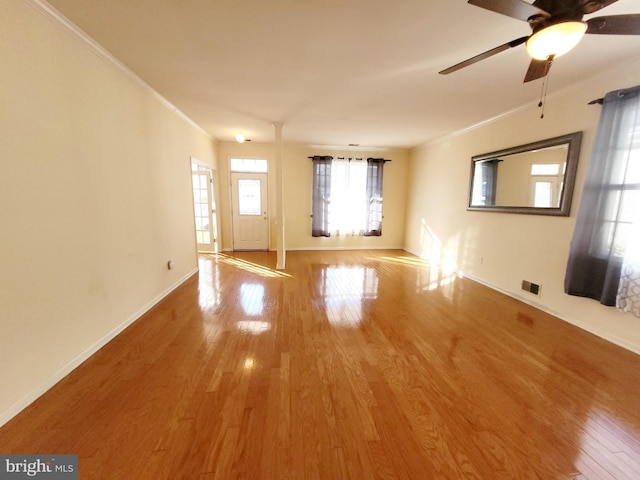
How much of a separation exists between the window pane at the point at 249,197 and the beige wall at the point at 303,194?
286 millimetres

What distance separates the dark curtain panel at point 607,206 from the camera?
2.27m

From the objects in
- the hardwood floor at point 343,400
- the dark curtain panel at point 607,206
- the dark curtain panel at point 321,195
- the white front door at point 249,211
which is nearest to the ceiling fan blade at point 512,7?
the dark curtain panel at point 607,206

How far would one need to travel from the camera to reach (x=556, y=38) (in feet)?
4.43

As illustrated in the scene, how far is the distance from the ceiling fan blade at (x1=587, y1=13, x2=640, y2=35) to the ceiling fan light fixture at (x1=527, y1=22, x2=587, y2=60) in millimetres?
64

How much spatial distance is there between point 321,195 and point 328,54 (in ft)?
13.2

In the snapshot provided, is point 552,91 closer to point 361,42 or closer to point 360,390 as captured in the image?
point 361,42

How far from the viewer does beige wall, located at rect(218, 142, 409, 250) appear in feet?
19.7

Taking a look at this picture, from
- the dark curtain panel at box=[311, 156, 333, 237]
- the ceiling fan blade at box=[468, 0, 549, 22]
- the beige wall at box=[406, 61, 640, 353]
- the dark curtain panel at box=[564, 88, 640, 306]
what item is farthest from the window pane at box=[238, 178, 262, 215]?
the dark curtain panel at box=[564, 88, 640, 306]

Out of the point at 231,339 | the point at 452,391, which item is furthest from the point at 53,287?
the point at 452,391

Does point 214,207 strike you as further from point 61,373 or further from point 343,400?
point 343,400

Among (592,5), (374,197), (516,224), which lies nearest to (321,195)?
(374,197)

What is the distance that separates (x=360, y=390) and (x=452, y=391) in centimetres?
64

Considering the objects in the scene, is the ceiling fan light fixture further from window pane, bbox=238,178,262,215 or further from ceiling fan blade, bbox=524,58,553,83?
window pane, bbox=238,178,262,215

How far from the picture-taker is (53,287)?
1737 millimetres
